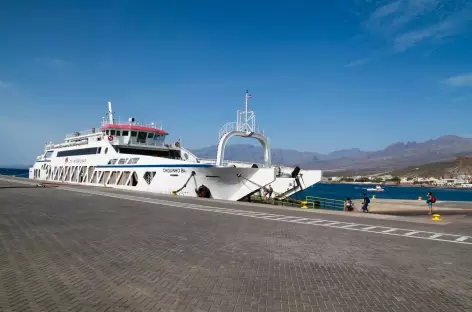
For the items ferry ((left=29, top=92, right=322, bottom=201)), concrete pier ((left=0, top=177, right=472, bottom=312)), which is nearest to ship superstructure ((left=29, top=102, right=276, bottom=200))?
ferry ((left=29, top=92, right=322, bottom=201))

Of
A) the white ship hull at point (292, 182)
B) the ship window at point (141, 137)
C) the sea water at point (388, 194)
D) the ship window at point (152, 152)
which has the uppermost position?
the ship window at point (141, 137)

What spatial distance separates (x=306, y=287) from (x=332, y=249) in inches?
140

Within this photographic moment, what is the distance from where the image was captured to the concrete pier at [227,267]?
5.50 metres

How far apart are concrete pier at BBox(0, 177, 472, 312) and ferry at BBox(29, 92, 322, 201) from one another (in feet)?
37.6

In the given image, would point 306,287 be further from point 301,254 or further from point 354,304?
point 301,254

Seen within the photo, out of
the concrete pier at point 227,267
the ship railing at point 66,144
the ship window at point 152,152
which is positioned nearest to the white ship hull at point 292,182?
the ship window at point 152,152

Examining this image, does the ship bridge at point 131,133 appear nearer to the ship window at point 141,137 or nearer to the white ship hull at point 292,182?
the ship window at point 141,137

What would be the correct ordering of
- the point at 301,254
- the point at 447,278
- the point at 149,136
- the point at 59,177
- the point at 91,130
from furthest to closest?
the point at 59,177
the point at 91,130
the point at 149,136
the point at 301,254
the point at 447,278

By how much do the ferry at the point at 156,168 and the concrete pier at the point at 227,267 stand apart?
11.5m

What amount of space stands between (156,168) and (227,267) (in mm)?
21837

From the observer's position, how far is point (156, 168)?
92.7 feet

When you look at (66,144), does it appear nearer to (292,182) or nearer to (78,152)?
(78,152)

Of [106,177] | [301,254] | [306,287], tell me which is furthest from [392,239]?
[106,177]

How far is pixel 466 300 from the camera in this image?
5.79 meters
